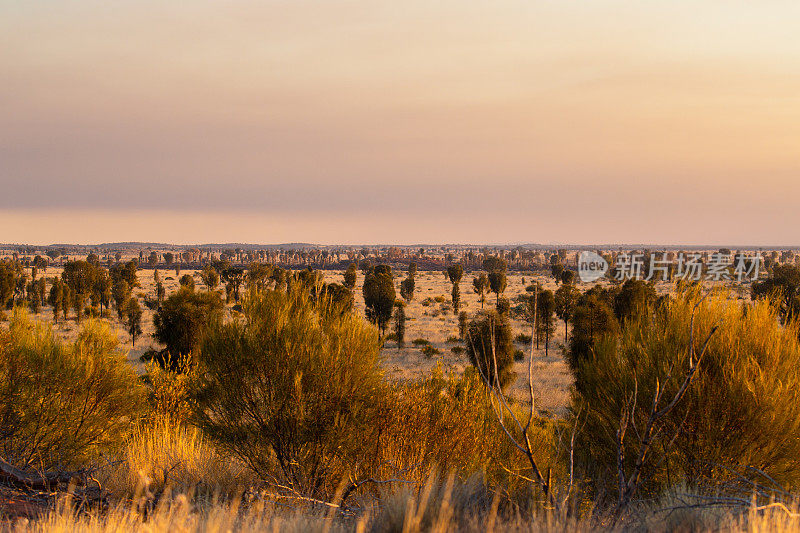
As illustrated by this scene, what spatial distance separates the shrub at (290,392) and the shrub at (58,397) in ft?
21.4

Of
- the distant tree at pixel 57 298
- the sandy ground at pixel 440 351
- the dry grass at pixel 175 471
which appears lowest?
the sandy ground at pixel 440 351

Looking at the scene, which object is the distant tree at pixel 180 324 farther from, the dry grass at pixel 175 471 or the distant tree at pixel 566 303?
the distant tree at pixel 566 303

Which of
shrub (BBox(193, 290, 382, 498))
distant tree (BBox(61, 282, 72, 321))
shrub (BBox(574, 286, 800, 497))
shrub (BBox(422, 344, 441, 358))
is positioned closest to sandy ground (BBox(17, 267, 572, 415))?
shrub (BBox(422, 344, 441, 358))

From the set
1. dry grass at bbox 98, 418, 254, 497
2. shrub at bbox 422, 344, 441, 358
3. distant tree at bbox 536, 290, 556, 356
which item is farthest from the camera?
distant tree at bbox 536, 290, 556, 356

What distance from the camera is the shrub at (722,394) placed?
444 inches

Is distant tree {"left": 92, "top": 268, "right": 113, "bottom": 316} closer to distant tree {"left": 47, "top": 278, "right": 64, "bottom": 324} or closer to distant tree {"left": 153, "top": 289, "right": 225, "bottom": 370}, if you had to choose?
distant tree {"left": 47, "top": 278, "right": 64, "bottom": 324}

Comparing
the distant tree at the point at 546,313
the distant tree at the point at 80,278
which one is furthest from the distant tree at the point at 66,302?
the distant tree at the point at 546,313

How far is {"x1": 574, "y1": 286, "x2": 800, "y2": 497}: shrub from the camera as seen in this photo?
11.3 meters

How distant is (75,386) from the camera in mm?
15930

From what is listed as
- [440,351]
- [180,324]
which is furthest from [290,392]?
[440,351]

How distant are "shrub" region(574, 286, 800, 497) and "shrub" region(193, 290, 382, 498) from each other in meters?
6.06

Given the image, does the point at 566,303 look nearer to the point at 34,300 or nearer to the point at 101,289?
the point at 101,289

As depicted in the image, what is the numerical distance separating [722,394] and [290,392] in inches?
374

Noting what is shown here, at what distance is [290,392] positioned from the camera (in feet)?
36.6
